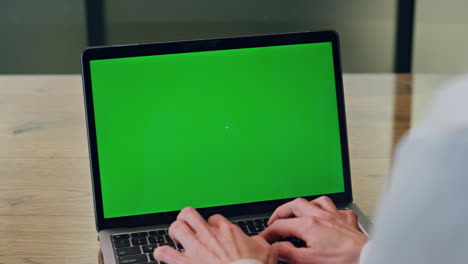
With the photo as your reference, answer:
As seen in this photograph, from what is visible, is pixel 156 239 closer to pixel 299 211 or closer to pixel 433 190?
pixel 299 211

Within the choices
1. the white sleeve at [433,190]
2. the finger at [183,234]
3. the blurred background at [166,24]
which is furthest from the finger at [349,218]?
the blurred background at [166,24]

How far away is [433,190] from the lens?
350 mm

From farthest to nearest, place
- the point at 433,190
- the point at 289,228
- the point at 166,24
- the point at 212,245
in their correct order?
the point at 166,24, the point at 289,228, the point at 212,245, the point at 433,190

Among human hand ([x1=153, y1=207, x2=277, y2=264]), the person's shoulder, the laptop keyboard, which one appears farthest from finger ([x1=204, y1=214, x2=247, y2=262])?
the person's shoulder

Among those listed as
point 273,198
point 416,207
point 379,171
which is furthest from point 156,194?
point 416,207

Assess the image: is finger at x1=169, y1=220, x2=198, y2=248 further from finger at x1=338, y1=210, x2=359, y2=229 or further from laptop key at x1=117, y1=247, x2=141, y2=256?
finger at x1=338, y1=210, x2=359, y2=229

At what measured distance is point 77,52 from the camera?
3387 millimetres

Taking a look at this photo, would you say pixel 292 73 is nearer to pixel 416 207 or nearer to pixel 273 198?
pixel 273 198

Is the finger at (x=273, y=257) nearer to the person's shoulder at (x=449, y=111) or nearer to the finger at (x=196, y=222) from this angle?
the finger at (x=196, y=222)

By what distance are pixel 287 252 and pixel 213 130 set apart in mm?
262

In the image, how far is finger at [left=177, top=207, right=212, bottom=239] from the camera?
0.75 meters

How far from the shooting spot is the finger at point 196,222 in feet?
2.48

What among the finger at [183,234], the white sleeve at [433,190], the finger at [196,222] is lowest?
the finger at [183,234]

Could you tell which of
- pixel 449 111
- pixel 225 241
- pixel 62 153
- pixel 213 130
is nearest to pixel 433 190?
pixel 449 111
